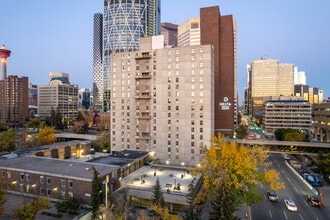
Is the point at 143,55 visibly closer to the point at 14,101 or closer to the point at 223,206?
the point at 223,206

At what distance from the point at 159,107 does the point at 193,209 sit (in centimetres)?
4384

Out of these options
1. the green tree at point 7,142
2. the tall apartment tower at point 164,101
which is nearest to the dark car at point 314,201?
the tall apartment tower at point 164,101

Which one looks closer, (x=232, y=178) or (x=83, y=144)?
(x=232, y=178)

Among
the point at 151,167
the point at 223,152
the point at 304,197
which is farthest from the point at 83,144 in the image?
the point at 304,197

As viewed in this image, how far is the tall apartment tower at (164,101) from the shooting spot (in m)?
66.9

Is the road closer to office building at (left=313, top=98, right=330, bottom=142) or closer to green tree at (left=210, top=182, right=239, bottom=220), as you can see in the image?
green tree at (left=210, top=182, right=239, bottom=220)

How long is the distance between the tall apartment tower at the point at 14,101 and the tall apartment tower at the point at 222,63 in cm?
16568

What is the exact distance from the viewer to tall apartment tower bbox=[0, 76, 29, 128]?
17675cm

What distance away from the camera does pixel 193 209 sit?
30.5 metres

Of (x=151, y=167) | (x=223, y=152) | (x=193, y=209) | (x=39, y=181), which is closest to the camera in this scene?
(x=193, y=209)

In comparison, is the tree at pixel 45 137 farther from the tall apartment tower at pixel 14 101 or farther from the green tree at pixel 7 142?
the tall apartment tower at pixel 14 101

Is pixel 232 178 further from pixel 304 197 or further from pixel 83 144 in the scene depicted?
pixel 83 144

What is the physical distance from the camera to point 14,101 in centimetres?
18162

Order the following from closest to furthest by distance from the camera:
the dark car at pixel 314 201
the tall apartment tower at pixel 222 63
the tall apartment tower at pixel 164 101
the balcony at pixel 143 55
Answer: the dark car at pixel 314 201, the tall apartment tower at pixel 164 101, the balcony at pixel 143 55, the tall apartment tower at pixel 222 63
